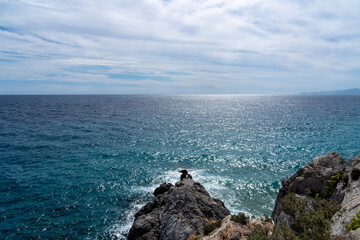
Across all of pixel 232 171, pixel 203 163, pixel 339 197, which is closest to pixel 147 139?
pixel 203 163

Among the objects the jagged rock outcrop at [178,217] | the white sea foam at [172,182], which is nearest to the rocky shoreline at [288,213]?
the jagged rock outcrop at [178,217]

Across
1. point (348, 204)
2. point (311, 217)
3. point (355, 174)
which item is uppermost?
point (355, 174)

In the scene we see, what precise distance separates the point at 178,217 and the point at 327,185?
51.8ft

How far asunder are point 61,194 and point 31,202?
4145mm

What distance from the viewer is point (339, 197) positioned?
61.7 ft

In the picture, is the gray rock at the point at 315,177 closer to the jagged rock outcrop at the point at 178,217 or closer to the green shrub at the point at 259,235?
the jagged rock outcrop at the point at 178,217

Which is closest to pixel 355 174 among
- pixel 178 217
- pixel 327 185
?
pixel 327 185

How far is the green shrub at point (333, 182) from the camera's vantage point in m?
21.1

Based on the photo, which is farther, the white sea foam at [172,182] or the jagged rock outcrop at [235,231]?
the white sea foam at [172,182]

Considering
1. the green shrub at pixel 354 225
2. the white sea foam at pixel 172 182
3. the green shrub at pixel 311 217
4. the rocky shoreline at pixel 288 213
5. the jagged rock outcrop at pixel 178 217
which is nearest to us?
the green shrub at pixel 354 225

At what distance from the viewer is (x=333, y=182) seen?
21.3m

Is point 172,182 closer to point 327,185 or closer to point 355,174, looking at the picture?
point 327,185

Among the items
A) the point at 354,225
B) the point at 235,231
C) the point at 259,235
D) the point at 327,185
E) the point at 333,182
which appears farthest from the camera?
the point at 327,185

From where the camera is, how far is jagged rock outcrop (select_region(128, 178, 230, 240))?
2095 centimetres
